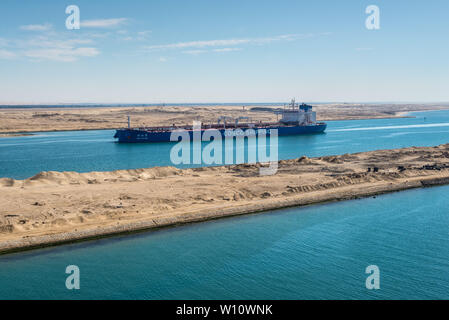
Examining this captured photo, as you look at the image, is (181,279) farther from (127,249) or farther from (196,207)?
(196,207)

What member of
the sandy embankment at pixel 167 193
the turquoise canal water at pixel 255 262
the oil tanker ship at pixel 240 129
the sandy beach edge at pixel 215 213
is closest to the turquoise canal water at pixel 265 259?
the turquoise canal water at pixel 255 262

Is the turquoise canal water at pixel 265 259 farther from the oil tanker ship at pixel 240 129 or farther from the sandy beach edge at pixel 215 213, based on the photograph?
the oil tanker ship at pixel 240 129

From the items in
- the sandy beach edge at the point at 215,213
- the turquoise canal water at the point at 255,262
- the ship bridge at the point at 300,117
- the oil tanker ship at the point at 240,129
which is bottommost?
the turquoise canal water at the point at 255,262

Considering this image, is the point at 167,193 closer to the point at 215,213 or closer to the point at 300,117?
the point at 215,213

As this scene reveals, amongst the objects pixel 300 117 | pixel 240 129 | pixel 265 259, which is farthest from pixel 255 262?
pixel 300 117

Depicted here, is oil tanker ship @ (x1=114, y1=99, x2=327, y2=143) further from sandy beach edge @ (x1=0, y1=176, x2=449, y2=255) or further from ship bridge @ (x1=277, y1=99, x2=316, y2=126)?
sandy beach edge @ (x1=0, y1=176, x2=449, y2=255)

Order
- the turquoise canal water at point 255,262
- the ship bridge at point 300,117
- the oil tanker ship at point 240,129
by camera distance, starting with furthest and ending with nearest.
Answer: the ship bridge at point 300,117
the oil tanker ship at point 240,129
the turquoise canal water at point 255,262
